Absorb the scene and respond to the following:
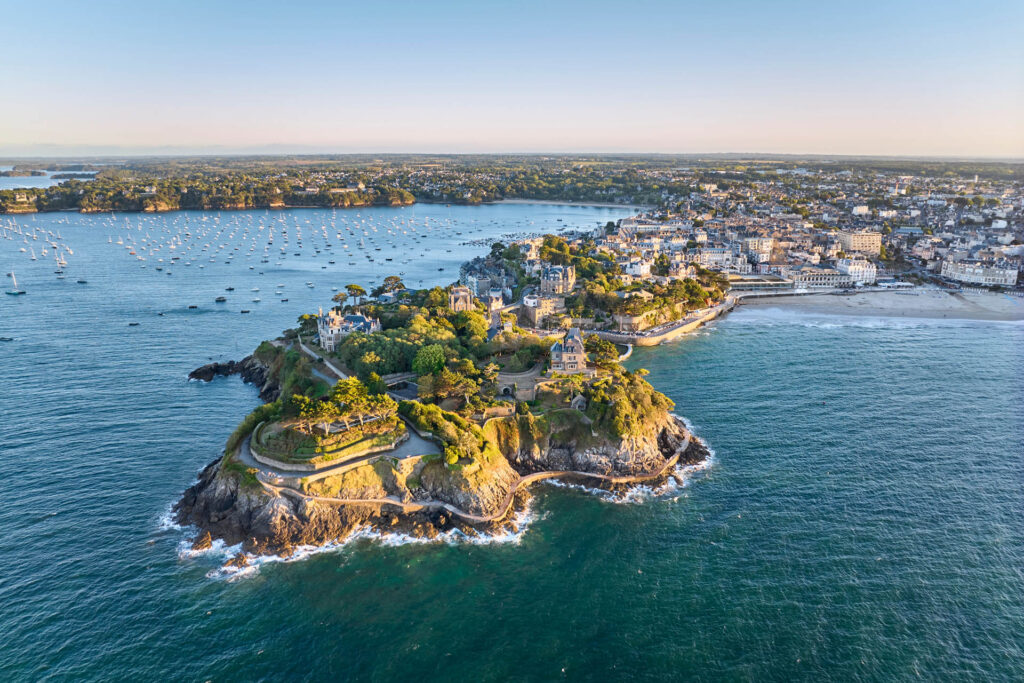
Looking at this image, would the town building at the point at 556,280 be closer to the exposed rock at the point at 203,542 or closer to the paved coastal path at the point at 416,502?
the paved coastal path at the point at 416,502

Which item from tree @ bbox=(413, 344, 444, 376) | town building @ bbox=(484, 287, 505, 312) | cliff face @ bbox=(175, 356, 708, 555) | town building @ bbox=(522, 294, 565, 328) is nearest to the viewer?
cliff face @ bbox=(175, 356, 708, 555)

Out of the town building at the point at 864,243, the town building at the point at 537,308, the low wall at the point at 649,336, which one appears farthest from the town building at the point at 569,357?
the town building at the point at 864,243

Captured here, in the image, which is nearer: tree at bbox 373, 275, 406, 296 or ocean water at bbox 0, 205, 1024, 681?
ocean water at bbox 0, 205, 1024, 681

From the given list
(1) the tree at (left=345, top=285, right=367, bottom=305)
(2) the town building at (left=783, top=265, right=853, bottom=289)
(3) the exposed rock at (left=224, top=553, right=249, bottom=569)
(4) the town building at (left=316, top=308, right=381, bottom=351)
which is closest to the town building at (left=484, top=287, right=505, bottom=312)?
(1) the tree at (left=345, top=285, right=367, bottom=305)

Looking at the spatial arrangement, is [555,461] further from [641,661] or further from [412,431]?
[641,661]

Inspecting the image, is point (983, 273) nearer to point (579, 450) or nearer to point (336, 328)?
point (579, 450)

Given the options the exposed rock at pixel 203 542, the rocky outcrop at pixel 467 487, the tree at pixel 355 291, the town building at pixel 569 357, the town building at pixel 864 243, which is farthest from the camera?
the town building at pixel 864 243

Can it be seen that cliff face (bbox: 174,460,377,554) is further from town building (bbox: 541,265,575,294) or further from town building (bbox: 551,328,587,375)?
town building (bbox: 541,265,575,294)
